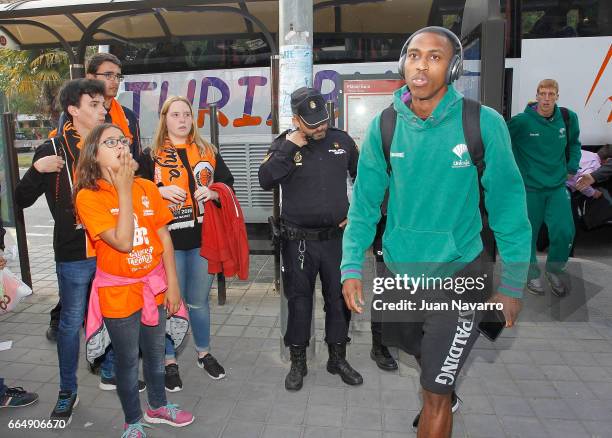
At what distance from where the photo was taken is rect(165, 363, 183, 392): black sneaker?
3.80m

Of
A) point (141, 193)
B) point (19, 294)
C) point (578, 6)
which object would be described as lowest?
point (19, 294)

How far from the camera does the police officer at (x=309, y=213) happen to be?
144 inches

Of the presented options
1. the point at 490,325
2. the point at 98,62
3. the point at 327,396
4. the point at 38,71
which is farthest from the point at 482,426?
the point at 38,71

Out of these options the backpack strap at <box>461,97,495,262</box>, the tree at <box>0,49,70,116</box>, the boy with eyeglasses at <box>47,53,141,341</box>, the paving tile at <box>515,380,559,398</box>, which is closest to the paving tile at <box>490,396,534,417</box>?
the paving tile at <box>515,380,559,398</box>

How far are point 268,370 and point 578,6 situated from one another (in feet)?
23.1

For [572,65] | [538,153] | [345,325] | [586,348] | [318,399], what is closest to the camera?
[318,399]

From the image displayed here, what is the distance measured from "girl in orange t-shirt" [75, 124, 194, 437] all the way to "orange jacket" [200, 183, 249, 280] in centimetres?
86

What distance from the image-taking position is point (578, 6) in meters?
7.77

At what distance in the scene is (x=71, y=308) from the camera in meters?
3.45

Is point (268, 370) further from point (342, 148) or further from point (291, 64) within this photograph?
point (291, 64)

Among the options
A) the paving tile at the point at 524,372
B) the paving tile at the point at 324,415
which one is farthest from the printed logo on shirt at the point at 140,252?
the paving tile at the point at 524,372

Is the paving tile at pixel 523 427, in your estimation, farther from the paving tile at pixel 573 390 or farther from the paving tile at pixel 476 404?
the paving tile at pixel 573 390

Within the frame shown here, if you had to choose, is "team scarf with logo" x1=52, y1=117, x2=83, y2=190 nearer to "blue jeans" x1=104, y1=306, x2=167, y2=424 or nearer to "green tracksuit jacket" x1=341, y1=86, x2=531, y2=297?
"blue jeans" x1=104, y1=306, x2=167, y2=424

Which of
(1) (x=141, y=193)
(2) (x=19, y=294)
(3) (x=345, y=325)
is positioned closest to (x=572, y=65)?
(3) (x=345, y=325)
